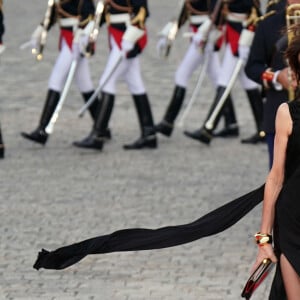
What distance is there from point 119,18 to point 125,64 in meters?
0.41

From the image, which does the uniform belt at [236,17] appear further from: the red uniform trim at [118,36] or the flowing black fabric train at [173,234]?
the flowing black fabric train at [173,234]

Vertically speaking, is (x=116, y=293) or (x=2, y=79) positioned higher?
(x=116, y=293)

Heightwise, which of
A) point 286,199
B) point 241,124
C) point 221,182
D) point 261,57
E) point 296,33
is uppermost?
point 296,33

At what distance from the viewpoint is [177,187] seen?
31.8 feet

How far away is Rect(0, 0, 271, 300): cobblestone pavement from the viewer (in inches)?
275

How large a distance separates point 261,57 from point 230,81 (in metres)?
3.82

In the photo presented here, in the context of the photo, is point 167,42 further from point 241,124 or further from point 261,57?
point 261,57

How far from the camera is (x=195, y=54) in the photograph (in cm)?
1170

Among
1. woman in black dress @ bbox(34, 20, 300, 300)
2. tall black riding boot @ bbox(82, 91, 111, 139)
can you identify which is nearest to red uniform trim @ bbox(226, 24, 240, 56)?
tall black riding boot @ bbox(82, 91, 111, 139)

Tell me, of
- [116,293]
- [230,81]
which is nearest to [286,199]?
[116,293]

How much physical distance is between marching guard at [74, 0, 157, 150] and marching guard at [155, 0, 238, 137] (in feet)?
1.19

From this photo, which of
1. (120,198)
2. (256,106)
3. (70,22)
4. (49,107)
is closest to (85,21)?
(70,22)

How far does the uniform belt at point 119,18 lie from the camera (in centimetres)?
1111

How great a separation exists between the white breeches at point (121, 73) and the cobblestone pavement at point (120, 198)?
512 mm
